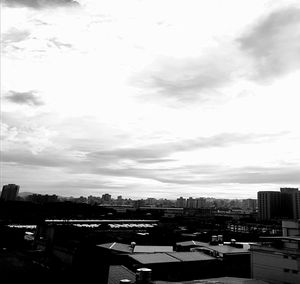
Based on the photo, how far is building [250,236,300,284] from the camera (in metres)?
24.0

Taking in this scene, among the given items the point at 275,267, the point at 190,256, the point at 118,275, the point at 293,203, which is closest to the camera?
the point at 118,275

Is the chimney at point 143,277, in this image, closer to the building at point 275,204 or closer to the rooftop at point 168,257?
the rooftop at point 168,257

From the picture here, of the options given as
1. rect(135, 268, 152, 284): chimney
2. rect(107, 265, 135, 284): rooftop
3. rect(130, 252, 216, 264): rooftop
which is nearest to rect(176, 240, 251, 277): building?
rect(130, 252, 216, 264): rooftop

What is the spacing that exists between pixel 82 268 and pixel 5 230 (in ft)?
86.2

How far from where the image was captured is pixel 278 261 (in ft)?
81.7

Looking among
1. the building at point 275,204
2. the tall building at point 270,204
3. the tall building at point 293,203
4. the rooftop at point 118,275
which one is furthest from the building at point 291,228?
the tall building at point 270,204

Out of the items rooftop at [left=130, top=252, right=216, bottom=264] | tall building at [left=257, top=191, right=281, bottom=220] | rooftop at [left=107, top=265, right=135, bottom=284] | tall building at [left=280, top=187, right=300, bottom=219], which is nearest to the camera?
rooftop at [left=107, top=265, right=135, bottom=284]

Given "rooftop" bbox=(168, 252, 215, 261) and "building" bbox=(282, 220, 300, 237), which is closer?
"rooftop" bbox=(168, 252, 215, 261)

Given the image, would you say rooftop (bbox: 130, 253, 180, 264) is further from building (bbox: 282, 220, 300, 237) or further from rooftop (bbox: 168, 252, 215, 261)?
building (bbox: 282, 220, 300, 237)

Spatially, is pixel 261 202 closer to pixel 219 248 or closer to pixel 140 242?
pixel 140 242

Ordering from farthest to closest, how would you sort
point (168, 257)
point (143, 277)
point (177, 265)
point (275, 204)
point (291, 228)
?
point (275, 204) < point (291, 228) < point (168, 257) < point (177, 265) < point (143, 277)

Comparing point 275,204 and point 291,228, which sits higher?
point 275,204

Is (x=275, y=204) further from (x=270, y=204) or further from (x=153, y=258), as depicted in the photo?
(x=153, y=258)

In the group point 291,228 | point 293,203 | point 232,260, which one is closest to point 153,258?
point 232,260
